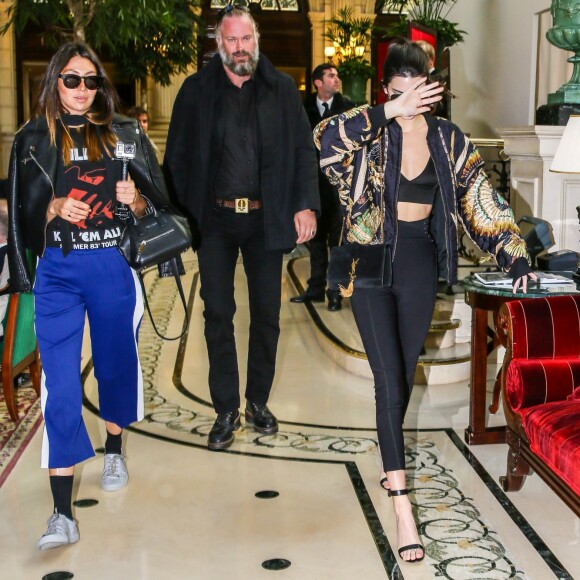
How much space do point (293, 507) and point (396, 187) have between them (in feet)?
4.43

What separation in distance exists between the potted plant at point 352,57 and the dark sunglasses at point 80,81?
9.98m

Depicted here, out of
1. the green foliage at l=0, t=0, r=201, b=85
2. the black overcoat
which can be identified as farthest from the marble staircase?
the green foliage at l=0, t=0, r=201, b=85

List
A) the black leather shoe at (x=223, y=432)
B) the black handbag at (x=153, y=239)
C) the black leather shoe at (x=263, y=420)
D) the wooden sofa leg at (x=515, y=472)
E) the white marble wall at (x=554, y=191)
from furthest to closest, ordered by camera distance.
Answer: the white marble wall at (x=554, y=191) → the black leather shoe at (x=263, y=420) → the black leather shoe at (x=223, y=432) → the wooden sofa leg at (x=515, y=472) → the black handbag at (x=153, y=239)

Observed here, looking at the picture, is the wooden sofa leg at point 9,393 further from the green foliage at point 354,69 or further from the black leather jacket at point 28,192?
the green foliage at point 354,69

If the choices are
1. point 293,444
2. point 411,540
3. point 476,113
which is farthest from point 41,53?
point 411,540

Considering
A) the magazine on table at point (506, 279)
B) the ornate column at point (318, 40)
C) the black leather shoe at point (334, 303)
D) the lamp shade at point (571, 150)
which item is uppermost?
the ornate column at point (318, 40)

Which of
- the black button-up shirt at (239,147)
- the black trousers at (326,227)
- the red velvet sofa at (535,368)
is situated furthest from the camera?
the black trousers at (326,227)

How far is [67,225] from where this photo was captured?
3.65 m

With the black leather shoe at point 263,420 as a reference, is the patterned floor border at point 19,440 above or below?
below

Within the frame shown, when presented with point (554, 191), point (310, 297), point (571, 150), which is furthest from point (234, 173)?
point (310, 297)

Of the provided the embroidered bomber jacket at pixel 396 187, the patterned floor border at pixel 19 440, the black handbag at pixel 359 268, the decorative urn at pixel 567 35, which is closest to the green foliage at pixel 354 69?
the decorative urn at pixel 567 35

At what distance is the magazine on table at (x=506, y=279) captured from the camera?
175 inches

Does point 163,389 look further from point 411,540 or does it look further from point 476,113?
point 476,113

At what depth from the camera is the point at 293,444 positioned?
4766 mm
